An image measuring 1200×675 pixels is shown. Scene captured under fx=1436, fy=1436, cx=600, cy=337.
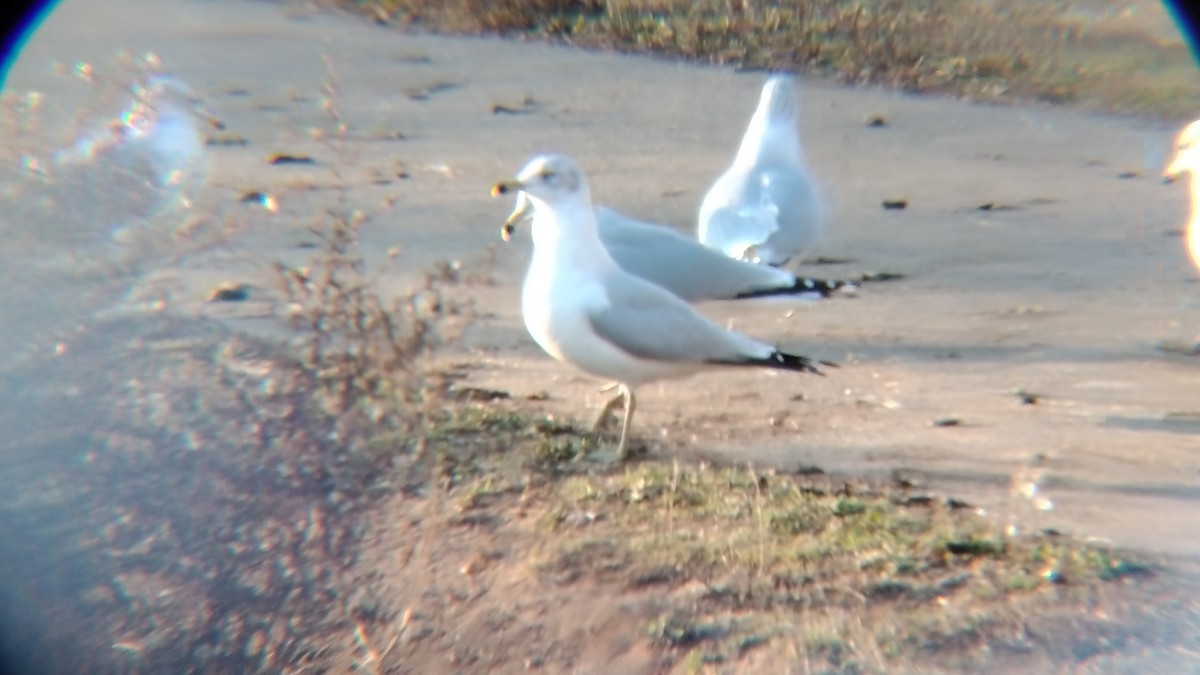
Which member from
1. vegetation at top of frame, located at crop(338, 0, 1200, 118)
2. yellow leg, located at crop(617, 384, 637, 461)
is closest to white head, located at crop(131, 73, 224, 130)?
yellow leg, located at crop(617, 384, 637, 461)

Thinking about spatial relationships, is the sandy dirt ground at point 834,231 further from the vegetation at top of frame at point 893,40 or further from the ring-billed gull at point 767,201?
the vegetation at top of frame at point 893,40

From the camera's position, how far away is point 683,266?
5.35 meters

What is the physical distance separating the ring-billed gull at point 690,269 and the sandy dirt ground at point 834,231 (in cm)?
14

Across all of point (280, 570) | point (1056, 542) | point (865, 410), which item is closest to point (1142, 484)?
point (1056, 542)

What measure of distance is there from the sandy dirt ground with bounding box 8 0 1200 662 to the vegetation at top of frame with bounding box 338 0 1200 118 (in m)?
0.41

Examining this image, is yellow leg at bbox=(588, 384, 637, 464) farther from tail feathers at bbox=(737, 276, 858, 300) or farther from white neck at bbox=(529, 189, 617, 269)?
tail feathers at bbox=(737, 276, 858, 300)

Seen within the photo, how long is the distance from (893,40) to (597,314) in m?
8.09

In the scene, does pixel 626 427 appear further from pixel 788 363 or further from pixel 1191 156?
pixel 1191 156

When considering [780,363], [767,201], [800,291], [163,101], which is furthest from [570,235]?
[163,101]

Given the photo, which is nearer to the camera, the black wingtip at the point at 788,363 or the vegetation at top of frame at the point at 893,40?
the black wingtip at the point at 788,363

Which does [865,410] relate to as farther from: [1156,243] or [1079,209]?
[1079,209]

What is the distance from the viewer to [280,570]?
360cm

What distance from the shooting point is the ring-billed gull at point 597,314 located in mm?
4480

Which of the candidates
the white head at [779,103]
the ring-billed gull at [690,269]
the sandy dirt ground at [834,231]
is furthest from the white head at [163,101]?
the white head at [779,103]
